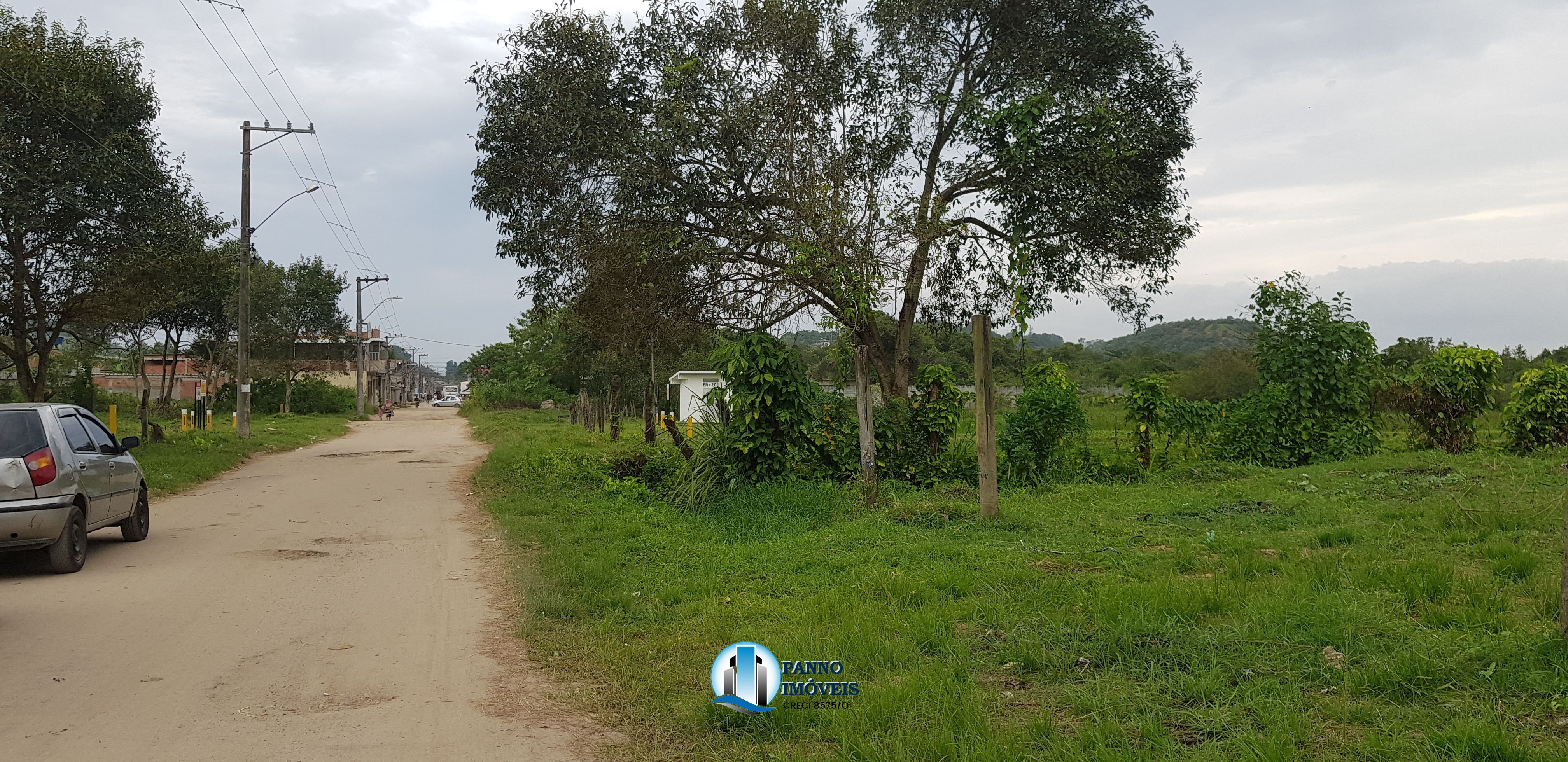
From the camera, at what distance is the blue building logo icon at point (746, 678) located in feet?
17.4

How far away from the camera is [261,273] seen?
5284cm

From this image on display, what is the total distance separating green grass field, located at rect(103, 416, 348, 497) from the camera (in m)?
17.4

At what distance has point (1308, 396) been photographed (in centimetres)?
1561

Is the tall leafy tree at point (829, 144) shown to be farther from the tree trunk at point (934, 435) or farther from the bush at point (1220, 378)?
the bush at point (1220, 378)

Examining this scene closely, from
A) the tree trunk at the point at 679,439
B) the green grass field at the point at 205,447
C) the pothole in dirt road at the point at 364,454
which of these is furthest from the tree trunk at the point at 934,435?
the pothole in dirt road at the point at 364,454

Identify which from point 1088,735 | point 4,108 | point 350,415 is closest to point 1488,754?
point 1088,735

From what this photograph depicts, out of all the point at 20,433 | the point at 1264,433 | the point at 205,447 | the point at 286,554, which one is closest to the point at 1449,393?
the point at 1264,433

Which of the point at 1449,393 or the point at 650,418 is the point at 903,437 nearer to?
the point at 1449,393

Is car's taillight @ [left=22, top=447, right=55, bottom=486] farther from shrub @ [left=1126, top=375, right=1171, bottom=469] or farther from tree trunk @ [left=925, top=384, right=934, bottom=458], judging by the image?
shrub @ [left=1126, top=375, right=1171, bottom=469]

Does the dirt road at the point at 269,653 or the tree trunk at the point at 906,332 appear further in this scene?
the tree trunk at the point at 906,332

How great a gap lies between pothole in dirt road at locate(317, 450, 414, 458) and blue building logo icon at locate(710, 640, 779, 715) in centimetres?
2163

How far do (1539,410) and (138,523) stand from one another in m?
19.6

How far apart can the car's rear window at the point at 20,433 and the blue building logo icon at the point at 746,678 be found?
705 centimetres

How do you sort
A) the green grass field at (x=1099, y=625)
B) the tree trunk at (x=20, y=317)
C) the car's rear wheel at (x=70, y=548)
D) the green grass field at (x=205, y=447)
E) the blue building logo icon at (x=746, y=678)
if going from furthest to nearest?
the tree trunk at (x=20, y=317)
the green grass field at (x=205, y=447)
the car's rear wheel at (x=70, y=548)
the blue building logo icon at (x=746, y=678)
the green grass field at (x=1099, y=625)
